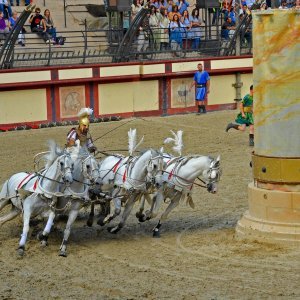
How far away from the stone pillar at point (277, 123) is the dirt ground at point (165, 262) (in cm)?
36

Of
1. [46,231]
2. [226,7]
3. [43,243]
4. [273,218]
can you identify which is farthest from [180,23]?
[46,231]

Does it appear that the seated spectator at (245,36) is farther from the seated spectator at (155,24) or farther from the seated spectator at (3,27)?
the seated spectator at (3,27)

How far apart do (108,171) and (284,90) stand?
2805mm

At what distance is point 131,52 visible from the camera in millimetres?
28703

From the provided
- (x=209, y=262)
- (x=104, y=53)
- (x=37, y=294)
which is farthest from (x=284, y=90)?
(x=104, y=53)

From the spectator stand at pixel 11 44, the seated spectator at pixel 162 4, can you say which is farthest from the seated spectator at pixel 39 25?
the seated spectator at pixel 162 4

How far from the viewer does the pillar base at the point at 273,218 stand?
44.2 feet

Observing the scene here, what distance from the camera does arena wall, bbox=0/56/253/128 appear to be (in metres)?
25.9

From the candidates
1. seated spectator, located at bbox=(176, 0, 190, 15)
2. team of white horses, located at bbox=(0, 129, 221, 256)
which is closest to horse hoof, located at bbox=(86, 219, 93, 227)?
team of white horses, located at bbox=(0, 129, 221, 256)

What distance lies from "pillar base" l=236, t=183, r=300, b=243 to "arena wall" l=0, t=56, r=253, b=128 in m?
12.9

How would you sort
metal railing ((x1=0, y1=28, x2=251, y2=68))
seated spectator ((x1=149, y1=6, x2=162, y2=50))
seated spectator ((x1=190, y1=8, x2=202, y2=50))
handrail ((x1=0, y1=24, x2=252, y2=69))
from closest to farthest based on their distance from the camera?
handrail ((x1=0, y1=24, x2=252, y2=69)), metal railing ((x1=0, y1=28, x2=251, y2=68)), seated spectator ((x1=149, y1=6, x2=162, y2=50)), seated spectator ((x1=190, y1=8, x2=202, y2=50))

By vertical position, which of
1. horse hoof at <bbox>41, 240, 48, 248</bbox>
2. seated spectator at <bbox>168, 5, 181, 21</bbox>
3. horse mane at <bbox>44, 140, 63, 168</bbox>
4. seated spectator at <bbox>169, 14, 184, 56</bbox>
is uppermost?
seated spectator at <bbox>168, 5, 181, 21</bbox>

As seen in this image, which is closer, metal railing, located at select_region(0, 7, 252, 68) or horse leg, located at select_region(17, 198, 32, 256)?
horse leg, located at select_region(17, 198, 32, 256)

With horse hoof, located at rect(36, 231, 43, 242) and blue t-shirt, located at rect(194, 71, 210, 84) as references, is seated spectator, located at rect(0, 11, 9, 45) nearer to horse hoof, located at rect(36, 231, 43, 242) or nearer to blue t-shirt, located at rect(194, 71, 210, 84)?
blue t-shirt, located at rect(194, 71, 210, 84)
